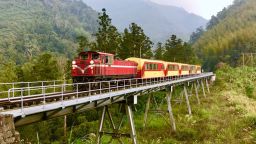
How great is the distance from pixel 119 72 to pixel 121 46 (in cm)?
2901

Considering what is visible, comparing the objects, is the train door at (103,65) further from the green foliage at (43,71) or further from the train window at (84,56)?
the green foliage at (43,71)

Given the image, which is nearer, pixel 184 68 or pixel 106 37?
pixel 106 37

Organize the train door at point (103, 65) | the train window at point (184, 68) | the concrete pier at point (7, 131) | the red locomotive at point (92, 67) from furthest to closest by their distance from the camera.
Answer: the train window at point (184, 68)
the train door at point (103, 65)
the red locomotive at point (92, 67)
the concrete pier at point (7, 131)

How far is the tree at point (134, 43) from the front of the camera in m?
57.7

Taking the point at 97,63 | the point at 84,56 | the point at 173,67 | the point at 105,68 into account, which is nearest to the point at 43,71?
the point at 173,67

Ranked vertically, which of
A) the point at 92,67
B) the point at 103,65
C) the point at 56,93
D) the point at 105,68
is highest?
the point at 103,65

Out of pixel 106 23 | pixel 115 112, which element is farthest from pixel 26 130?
pixel 106 23

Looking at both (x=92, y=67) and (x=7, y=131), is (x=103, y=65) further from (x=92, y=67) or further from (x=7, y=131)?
(x=7, y=131)

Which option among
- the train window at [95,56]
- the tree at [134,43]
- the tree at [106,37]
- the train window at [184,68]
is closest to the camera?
the train window at [95,56]

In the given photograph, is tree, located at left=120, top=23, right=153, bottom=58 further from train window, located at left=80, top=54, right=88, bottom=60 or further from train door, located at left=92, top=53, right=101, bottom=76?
train door, located at left=92, top=53, right=101, bottom=76

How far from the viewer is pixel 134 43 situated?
59.0m

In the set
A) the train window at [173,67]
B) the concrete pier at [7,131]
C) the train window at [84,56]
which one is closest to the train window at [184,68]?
the train window at [173,67]

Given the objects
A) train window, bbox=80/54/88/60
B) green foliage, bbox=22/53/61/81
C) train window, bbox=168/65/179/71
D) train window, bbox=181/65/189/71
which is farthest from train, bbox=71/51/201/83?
green foliage, bbox=22/53/61/81

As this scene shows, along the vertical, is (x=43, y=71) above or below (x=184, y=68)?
below
